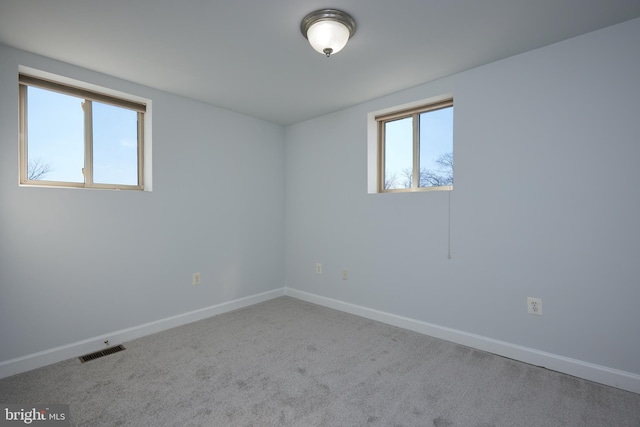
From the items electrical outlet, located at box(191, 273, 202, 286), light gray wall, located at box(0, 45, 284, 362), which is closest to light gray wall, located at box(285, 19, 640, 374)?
light gray wall, located at box(0, 45, 284, 362)

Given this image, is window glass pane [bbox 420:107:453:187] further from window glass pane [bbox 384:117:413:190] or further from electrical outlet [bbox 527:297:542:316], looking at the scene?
electrical outlet [bbox 527:297:542:316]

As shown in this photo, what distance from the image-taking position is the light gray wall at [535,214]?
1.97m

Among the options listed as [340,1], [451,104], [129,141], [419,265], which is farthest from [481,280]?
[129,141]

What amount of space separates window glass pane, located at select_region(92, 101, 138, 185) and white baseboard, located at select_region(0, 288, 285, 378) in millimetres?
1326

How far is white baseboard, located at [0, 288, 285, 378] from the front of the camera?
217 centimetres

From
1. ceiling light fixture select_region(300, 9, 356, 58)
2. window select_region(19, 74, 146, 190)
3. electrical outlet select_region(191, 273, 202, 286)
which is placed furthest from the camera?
electrical outlet select_region(191, 273, 202, 286)

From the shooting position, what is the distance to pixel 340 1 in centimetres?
173

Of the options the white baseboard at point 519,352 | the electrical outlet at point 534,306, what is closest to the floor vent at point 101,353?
the white baseboard at point 519,352

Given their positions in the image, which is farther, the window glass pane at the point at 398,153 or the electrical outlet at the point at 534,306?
the window glass pane at the point at 398,153

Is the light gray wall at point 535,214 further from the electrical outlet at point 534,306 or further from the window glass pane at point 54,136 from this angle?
the window glass pane at point 54,136

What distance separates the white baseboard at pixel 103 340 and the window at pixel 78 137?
127cm

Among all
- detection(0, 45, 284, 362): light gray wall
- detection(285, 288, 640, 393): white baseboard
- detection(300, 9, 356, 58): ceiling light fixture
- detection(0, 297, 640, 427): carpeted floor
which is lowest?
detection(0, 297, 640, 427): carpeted floor

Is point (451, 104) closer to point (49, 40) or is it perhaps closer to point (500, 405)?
point (500, 405)

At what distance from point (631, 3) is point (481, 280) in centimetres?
195
